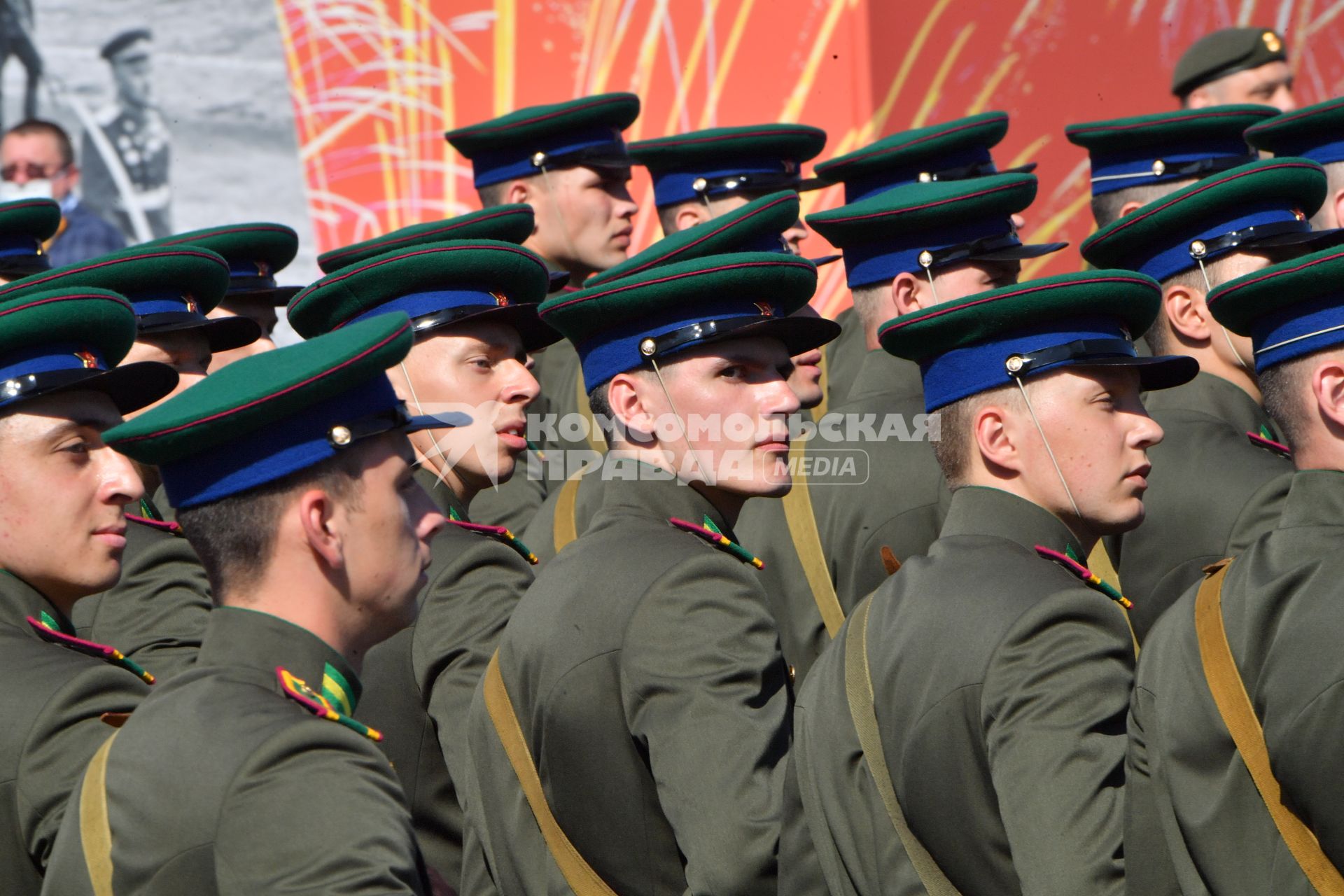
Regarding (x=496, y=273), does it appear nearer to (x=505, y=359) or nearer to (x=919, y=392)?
(x=505, y=359)

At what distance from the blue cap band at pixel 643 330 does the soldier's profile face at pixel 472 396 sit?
1.89 ft

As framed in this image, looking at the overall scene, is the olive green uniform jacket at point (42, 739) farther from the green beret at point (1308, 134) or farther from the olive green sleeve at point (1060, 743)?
the green beret at point (1308, 134)

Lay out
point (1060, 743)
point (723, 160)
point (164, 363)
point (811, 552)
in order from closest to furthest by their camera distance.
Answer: point (1060, 743)
point (164, 363)
point (811, 552)
point (723, 160)

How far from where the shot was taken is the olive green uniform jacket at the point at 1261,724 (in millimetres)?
2596

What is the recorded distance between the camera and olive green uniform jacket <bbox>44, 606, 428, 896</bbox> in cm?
231

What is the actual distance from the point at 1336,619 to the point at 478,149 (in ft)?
15.8

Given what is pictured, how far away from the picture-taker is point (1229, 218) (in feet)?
15.6

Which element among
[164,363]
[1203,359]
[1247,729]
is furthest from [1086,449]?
[164,363]

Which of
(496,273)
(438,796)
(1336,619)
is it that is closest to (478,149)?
(496,273)

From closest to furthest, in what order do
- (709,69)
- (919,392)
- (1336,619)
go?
1. (1336,619)
2. (919,392)
3. (709,69)

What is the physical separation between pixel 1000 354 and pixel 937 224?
152 centimetres

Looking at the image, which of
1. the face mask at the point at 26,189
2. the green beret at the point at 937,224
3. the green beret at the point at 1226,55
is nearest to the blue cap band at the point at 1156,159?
the green beret at the point at 937,224

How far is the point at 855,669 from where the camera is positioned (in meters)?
3.20

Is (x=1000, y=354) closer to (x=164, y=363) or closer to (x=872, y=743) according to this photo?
(x=872, y=743)
